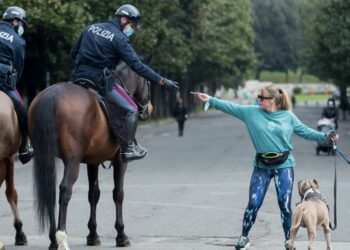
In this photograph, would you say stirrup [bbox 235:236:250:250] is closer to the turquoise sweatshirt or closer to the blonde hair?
the turquoise sweatshirt

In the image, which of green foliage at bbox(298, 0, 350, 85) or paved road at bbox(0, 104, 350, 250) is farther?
green foliage at bbox(298, 0, 350, 85)

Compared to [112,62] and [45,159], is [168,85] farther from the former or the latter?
[45,159]

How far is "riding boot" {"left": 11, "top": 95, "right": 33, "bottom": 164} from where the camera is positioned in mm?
11227

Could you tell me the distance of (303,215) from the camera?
32.5 ft

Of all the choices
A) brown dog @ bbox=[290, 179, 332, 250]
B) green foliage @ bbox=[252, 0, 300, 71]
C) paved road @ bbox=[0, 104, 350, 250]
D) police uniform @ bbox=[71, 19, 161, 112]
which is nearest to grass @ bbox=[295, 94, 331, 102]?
green foliage @ bbox=[252, 0, 300, 71]

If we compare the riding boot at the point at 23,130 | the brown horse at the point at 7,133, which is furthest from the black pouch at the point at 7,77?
the brown horse at the point at 7,133

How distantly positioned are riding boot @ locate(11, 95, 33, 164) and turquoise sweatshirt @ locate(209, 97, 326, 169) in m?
2.13

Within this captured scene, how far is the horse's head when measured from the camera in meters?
11.8

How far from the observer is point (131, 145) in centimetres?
1166

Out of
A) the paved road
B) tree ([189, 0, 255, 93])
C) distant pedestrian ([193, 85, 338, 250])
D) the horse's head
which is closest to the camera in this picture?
distant pedestrian ([193, 85, 338, 250])

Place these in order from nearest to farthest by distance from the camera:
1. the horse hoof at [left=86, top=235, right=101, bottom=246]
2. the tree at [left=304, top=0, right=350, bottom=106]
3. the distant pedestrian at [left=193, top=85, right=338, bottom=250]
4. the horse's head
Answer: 1. the distant pedestrian at [left=193, top=85, right=338, bottom=250]
2. the horse hoof at [left=86, top=235, right=101, bottom=246]
3. the horse's head
4. the tree at [left=304, top=0, right=350, bottom=106]

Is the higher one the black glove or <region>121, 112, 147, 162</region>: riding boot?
the black glove

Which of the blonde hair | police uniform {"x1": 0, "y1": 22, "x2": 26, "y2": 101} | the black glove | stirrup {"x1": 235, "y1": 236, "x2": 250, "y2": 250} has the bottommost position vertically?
stirrup {"x1": 235, "y1": 236, "x2": 250, "y2": 250}

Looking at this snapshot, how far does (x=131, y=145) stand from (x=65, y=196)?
1.34 meters
